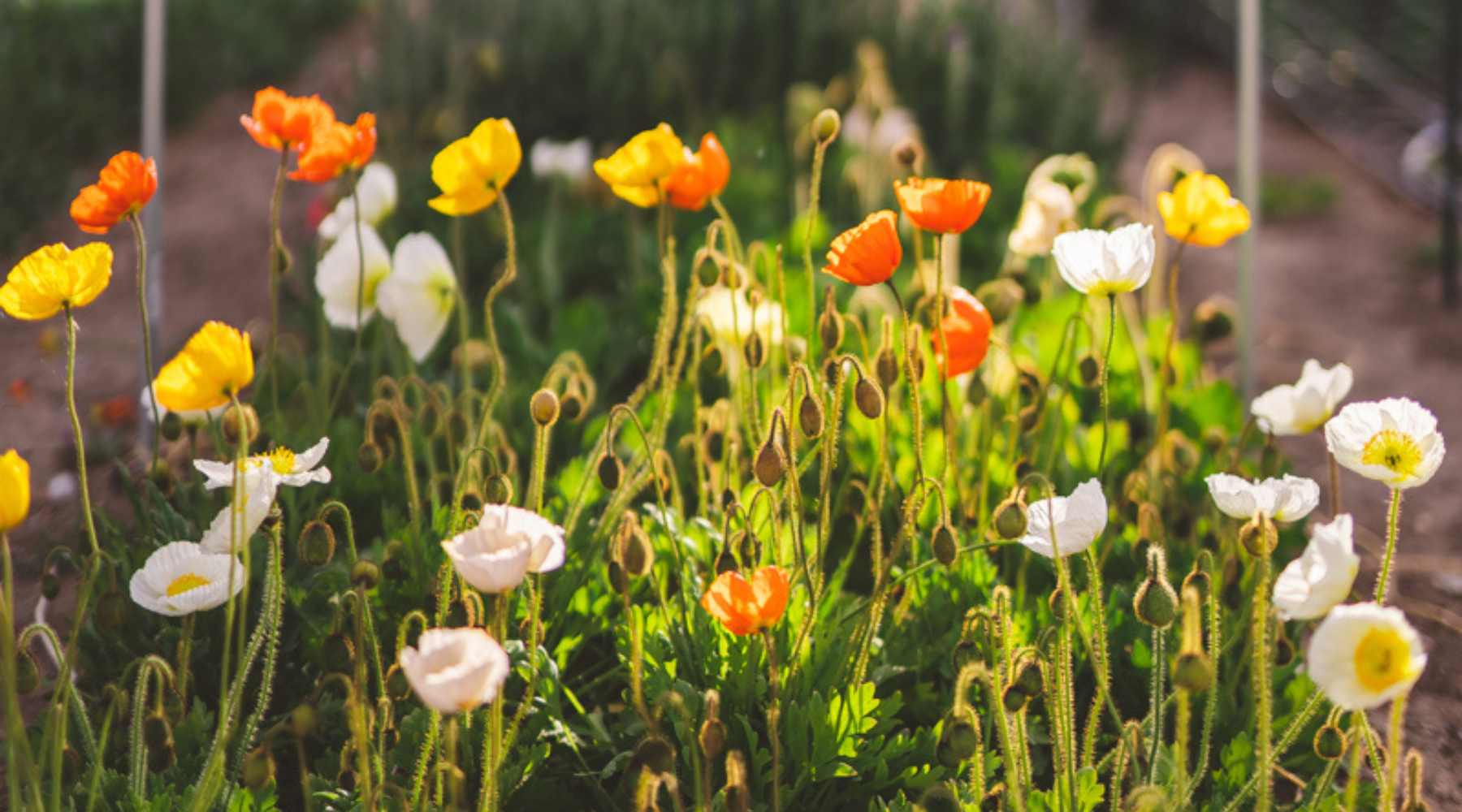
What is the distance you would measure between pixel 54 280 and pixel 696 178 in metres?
0.63

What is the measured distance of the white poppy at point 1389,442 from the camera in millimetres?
1247

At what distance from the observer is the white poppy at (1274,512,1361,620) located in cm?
109

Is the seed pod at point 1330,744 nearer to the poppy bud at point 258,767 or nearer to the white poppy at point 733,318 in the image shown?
the white poppy at point 733,318

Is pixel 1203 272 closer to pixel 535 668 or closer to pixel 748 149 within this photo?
pixel 748 149

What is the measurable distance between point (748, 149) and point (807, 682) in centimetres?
226

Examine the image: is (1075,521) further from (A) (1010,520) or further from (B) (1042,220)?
(B) (1042,220)

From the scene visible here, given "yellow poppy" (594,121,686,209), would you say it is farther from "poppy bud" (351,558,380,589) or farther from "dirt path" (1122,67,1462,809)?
"dirt path" (1122,67,1462,809)

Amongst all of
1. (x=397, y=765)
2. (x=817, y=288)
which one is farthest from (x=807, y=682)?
(x=817, y=288)

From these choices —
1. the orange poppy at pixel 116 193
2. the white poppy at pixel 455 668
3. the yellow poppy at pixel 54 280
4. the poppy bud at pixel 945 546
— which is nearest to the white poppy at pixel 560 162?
the orange poppy at pixel 116 193

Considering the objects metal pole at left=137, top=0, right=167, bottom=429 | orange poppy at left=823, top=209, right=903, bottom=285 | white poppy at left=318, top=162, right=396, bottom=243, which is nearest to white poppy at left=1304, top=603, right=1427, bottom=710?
orange poppy at left=823, top=209, right=903, bottom=285

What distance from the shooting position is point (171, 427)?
175 centimetres

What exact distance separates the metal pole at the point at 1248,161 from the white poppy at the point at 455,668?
158cm

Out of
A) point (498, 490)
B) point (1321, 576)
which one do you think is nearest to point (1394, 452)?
point (1321, 576)

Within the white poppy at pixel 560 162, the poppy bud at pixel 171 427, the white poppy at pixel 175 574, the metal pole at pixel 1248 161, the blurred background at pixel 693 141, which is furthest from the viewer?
the white poppy at pixel 560 162
